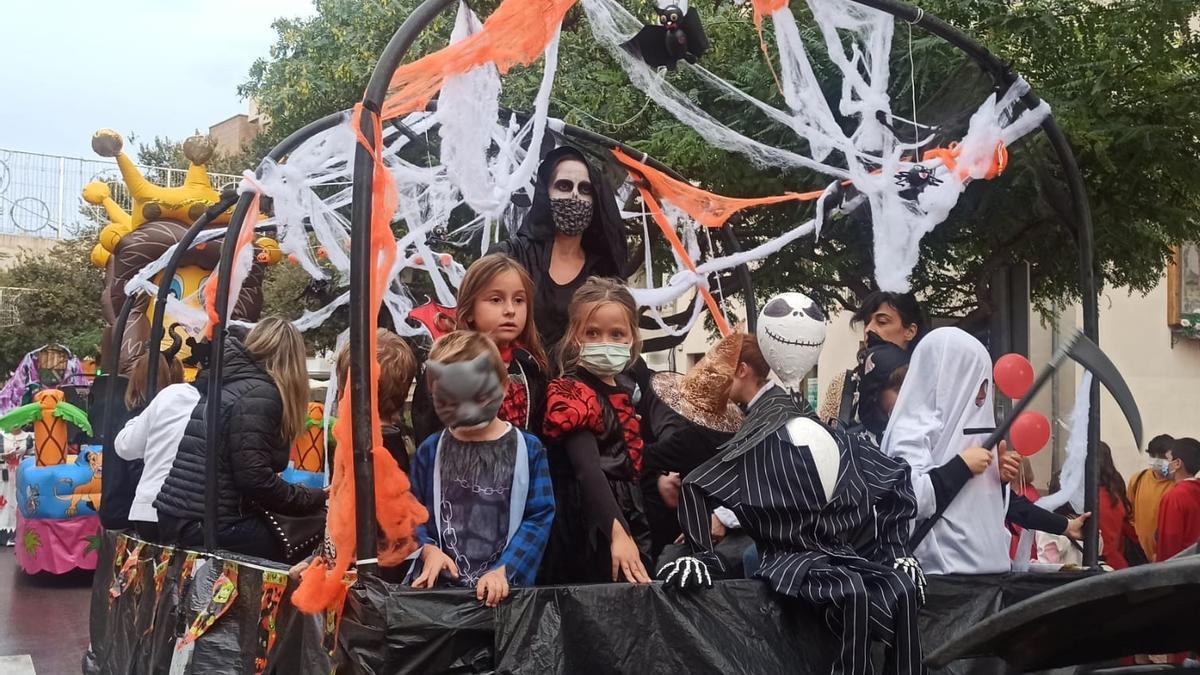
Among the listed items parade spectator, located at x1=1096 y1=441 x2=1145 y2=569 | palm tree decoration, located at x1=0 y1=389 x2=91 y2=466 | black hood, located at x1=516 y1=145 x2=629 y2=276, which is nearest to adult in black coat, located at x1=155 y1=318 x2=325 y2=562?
black hood, located at x1=516 y1=145 x2=629 y2=276

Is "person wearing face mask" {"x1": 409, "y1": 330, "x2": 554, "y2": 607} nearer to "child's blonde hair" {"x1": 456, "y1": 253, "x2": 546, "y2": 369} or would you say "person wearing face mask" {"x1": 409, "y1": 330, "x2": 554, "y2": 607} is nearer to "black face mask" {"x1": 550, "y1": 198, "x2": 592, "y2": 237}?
"child's blonde hair" {"x1": 456, "y1": 253, "x2": 546, "y2": 369}

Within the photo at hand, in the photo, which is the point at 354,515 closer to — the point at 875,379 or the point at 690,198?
the point at 875,379

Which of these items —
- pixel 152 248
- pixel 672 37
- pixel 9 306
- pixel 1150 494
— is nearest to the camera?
pixel 672 37

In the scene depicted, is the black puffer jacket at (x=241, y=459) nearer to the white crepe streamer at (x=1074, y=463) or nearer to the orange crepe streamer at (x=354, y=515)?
the orange crepe streamer at (x=354, y=515)

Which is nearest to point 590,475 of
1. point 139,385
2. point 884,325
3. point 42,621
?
point 884,325

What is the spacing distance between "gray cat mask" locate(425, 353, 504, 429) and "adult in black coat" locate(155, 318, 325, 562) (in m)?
1.98

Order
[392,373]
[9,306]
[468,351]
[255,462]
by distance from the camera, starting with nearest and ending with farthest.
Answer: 1. [468,351]
2. [392,373]
3. [255,462]
4. [9,306]

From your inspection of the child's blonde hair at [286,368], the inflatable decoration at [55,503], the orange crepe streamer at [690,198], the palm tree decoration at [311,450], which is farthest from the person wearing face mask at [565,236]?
the inflatable decoration at [55,503]

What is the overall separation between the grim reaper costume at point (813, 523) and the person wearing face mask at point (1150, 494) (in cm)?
459

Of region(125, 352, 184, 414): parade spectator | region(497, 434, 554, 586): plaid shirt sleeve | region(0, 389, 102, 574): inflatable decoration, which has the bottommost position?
region(0, 389, 102, 574): inflatable decoration

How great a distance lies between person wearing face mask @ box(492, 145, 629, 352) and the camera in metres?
5.08

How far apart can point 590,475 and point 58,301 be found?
27.2 m

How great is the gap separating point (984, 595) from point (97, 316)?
2729cm

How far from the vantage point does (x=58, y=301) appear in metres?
27.8
